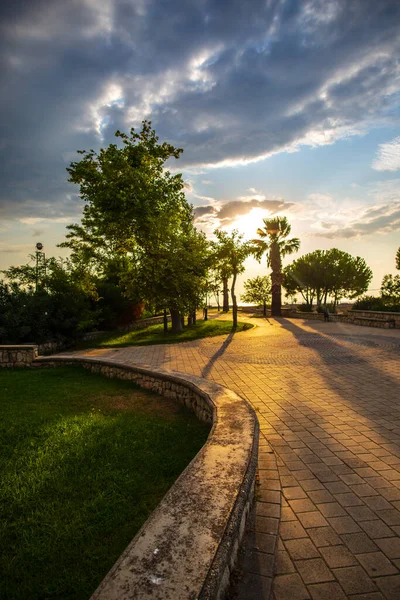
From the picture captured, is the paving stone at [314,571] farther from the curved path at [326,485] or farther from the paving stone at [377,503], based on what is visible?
the paving stone at [377,503]

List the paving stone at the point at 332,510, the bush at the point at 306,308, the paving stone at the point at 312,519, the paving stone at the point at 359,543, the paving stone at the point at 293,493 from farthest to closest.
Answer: the bush at the point at 306,308 < the paving stone at the point at 293,493 < the paving stone at the point at 332,510 < the paving stone at the point at 312,519 < the paving stone at the point at 359,543

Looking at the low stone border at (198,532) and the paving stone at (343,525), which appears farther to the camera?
the paving stone at (343,525)

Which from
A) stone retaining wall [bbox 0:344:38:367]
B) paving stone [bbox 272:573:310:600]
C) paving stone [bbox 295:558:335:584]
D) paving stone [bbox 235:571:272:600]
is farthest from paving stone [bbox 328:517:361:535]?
stone retaining wall [bbox 0:344:38:367]

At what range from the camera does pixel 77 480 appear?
11.3 feet

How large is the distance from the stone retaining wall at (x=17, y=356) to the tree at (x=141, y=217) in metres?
7.30

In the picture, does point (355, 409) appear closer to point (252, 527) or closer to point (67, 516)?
point (252, 527)

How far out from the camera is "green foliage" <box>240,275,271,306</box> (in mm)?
39416

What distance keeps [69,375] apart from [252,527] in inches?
293

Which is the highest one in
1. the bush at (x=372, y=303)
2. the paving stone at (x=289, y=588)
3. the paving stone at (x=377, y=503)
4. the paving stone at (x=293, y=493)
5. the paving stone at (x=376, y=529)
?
the bush at (x=372, y=303)

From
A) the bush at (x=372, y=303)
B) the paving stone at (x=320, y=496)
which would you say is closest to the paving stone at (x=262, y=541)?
the paving stone at (x=320, y=496)

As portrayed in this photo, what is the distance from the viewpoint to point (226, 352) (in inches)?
495

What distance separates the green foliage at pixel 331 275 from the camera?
51.9m

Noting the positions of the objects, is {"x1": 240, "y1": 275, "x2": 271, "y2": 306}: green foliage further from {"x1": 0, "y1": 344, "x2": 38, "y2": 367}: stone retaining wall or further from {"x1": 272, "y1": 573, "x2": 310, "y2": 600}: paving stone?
{"x1": 272, "y1": 573, "x2": 310, "y2": 600}: paving stone

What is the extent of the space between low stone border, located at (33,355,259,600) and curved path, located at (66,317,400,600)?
359 mm
